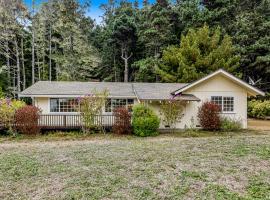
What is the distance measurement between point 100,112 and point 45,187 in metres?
9.68

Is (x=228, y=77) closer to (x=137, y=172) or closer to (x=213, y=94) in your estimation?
(x=213, y=94)

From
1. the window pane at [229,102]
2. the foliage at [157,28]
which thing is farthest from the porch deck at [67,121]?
the foliage at [157,28]

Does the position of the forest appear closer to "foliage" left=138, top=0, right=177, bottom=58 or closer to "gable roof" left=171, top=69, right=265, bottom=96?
"foliage" left=138, top=0, right=177, bottom=58

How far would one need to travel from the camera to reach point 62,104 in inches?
666

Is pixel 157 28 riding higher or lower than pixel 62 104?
higher

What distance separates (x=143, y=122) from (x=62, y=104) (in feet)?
18.7

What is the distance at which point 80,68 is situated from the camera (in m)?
34.9

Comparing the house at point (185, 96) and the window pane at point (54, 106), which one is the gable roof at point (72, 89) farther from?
the window pane at point (54, 106)

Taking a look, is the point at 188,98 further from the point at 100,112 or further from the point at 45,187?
the point at 45,187

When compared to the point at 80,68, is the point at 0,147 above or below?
below

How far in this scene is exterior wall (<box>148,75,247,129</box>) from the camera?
1717cm

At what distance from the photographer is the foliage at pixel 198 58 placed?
26141 mm

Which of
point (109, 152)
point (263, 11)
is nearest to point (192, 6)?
point (263, 11)

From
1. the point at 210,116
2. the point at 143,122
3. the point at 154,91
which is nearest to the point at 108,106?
the point at 154,91
